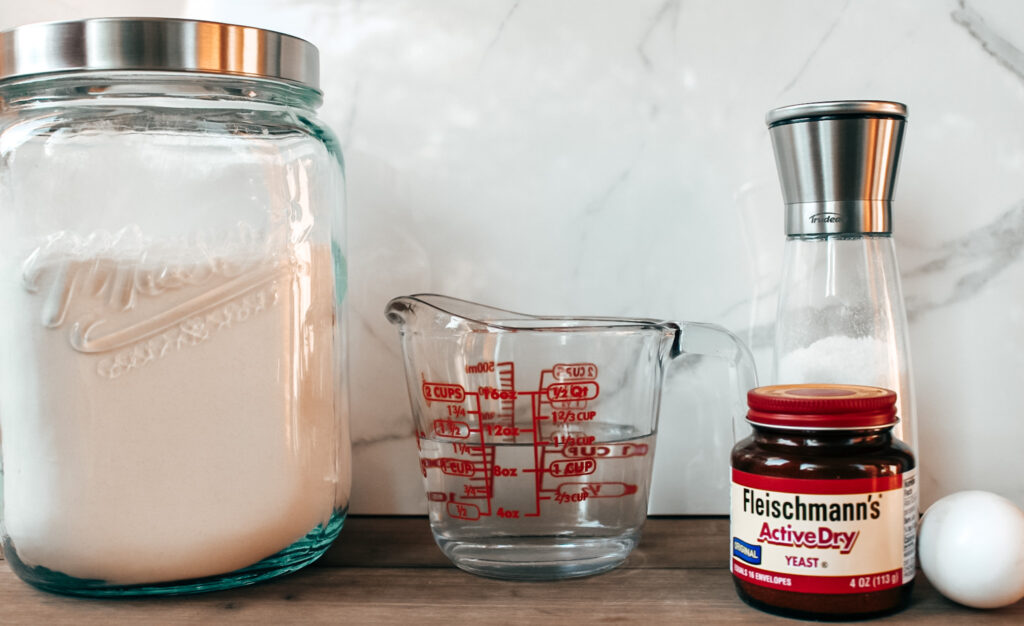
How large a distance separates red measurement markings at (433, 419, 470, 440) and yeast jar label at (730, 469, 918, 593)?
7.8 inches

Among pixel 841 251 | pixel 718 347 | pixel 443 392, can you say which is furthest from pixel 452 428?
pixel 841 251

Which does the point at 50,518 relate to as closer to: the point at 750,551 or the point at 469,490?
the point at 469,490

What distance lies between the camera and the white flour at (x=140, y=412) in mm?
570

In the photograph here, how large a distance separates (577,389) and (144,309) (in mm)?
287

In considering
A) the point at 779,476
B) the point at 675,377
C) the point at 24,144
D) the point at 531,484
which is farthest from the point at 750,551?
the point at 24,144

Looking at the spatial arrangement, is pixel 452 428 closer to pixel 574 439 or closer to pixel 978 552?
pixel 574 439

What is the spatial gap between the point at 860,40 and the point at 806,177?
0.20m

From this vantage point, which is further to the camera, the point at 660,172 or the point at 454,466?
the point at 660,172

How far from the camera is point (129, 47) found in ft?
1.84

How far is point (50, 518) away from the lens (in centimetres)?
58

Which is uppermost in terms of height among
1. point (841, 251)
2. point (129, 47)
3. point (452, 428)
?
point (129, 47)

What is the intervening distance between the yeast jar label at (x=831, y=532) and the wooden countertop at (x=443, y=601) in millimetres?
33

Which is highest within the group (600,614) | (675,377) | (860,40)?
(860,40)

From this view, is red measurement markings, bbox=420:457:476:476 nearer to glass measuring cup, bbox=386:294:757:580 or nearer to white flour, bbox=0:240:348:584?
glass measuring cup, bbox=386:294:757:580
